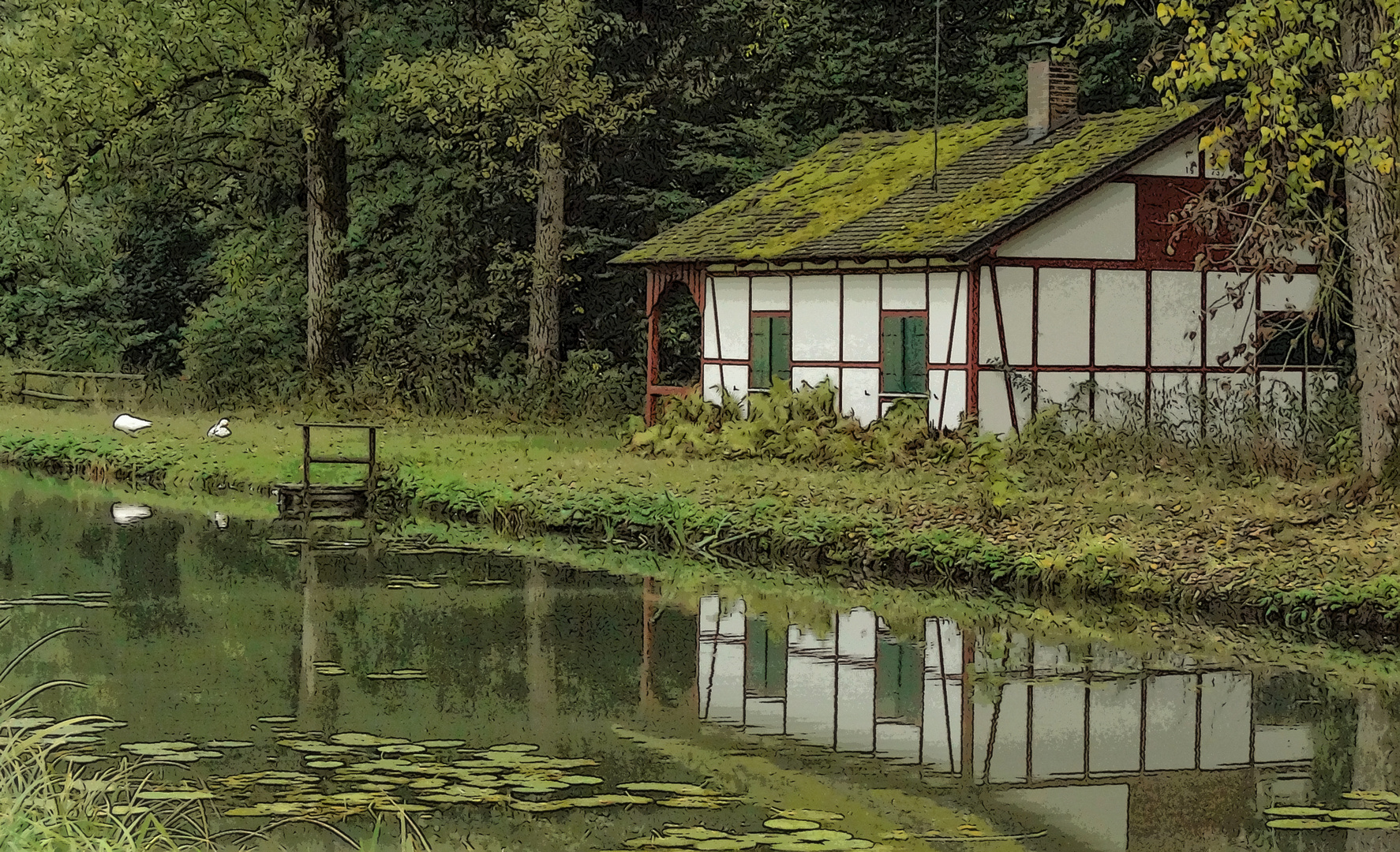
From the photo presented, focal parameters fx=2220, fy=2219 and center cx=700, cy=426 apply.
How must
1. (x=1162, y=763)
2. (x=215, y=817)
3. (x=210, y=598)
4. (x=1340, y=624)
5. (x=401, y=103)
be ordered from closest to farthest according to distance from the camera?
(x=215, y=817) < (x=1162, y=763) < (x=1340, y=624) < (x=210, y=598) < (x=401, y=103)

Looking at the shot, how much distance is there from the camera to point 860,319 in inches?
1219

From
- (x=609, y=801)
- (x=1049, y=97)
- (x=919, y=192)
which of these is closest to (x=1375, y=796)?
(x=609, y=801)

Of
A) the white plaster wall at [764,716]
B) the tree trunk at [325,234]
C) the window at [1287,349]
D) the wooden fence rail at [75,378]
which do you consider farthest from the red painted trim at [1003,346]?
the wooden fence rail at [75,378]

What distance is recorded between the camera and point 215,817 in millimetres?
10172

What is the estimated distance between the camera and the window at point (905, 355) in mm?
29922

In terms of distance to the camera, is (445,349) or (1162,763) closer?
(1162,763)

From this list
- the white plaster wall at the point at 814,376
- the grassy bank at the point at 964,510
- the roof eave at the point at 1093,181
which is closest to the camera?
the grassy bank at the point at 964,510

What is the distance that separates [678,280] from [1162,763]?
23.2 meters

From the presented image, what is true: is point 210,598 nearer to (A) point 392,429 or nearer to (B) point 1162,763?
(B) point 1162,763

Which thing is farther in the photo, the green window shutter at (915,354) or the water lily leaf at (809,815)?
the green window shutter at (915,354)

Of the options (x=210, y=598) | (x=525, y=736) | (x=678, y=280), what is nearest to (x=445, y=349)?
(x=678, y=280)

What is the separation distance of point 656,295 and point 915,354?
6.20m

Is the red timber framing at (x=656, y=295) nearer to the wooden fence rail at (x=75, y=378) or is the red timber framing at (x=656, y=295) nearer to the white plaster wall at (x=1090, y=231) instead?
the white plaster wall at (x=1090, y=231)

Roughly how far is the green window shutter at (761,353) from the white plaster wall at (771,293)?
0.67 ft
